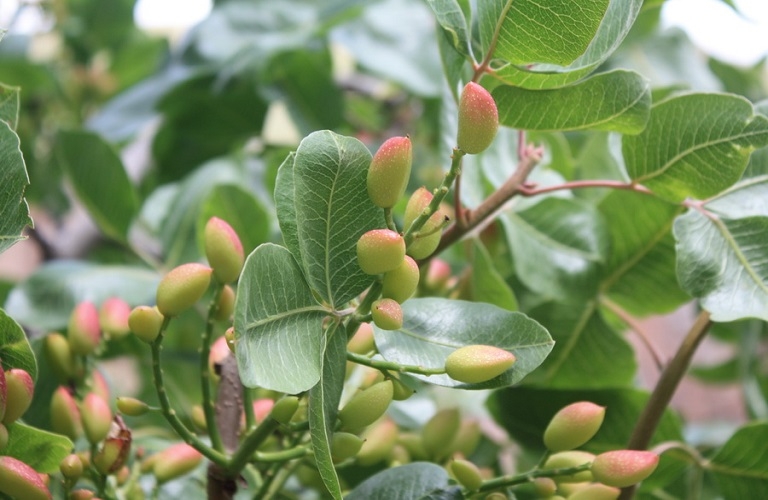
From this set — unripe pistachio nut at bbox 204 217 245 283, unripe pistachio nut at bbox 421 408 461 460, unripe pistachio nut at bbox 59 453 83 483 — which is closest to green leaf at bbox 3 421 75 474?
unripe pistachio nut at bbox 59 453 83 483

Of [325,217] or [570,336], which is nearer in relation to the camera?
[325,217]

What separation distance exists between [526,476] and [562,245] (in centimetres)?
21

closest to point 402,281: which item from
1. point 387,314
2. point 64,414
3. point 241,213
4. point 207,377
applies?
point 387,314

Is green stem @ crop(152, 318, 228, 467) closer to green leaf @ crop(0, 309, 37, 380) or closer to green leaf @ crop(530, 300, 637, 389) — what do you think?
green leaf @ crop(0, 309, 37, 380)

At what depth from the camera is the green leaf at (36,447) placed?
373 mm

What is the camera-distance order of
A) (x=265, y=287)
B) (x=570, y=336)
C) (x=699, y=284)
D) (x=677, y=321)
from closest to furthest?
(x=265, y=287) < (x=699, y=284) < (x=570, y=336) < (x=677, y=321)

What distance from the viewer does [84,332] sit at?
477 millimetres

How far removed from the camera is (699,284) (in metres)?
0.43

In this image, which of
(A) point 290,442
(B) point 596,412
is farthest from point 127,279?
(B) point 596,412

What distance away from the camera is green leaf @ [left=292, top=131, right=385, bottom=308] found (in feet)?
1.07

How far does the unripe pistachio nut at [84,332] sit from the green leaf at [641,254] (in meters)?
0.33

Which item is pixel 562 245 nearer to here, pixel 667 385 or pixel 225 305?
pixel 667 385

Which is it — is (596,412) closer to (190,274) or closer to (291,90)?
(190,274)

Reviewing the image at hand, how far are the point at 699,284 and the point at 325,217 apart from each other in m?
0.21
